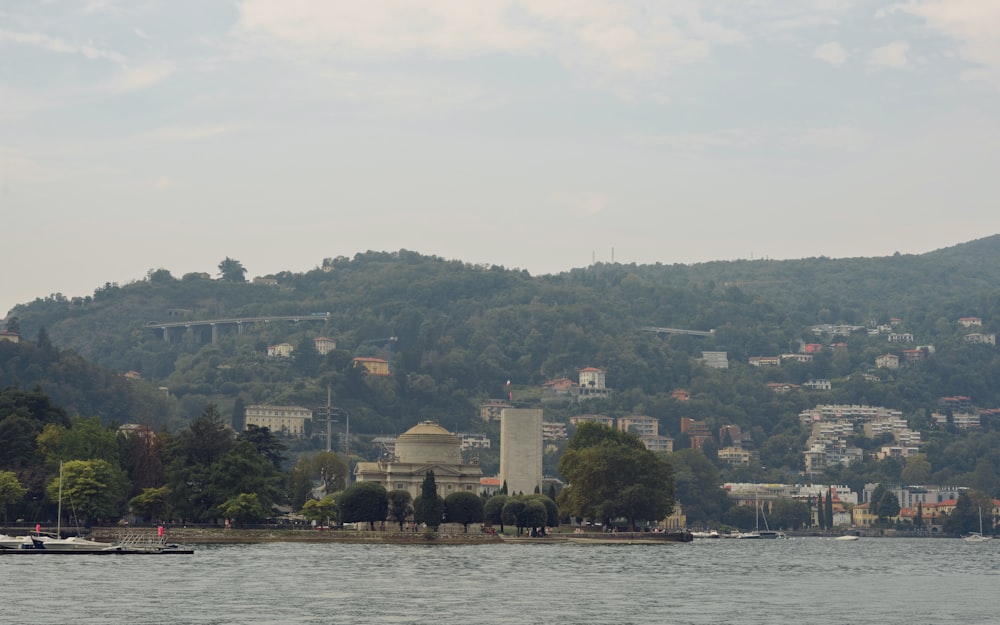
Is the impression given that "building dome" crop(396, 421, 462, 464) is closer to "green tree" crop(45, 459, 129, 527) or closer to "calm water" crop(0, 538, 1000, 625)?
"green tree" crop(45, 459, 129, 527)

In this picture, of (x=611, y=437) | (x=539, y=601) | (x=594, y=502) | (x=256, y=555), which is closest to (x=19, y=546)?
(x=256, y=555)

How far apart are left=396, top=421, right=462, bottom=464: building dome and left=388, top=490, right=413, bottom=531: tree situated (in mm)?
20578

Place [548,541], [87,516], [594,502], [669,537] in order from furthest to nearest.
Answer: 1. [669,537]
2. [594,502]
3. [548,541]
4. [87,516]

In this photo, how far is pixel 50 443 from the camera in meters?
146

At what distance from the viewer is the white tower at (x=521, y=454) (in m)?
177

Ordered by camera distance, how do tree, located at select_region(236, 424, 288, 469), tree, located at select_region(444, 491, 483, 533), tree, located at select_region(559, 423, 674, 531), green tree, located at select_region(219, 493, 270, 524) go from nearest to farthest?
1. green tree, located at select_region(219, 493, 270, 524)
2. tree, located at select_region(444, 491, 483, 533)
3. tree, located at select_region(559, 423, 674, 531)
4. tree, located at select_region(236, 424, 288, 469)

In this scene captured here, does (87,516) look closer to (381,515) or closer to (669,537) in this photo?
(381,515)

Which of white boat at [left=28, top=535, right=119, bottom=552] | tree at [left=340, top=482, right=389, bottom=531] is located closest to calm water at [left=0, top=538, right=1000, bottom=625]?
white boat at [left=28, top=535, right=119, bottom=552]

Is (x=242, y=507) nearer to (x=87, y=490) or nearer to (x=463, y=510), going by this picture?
(x=87, y=490)

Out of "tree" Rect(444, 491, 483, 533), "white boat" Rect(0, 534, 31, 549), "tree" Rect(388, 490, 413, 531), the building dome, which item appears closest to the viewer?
"white boat" Rect(0, 534, 31, 549)

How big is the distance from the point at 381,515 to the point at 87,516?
84.9 feet

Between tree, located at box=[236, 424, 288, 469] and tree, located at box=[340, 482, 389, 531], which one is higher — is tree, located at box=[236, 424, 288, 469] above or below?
above

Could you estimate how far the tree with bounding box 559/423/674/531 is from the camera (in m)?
163

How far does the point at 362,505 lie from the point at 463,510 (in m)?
8.62
